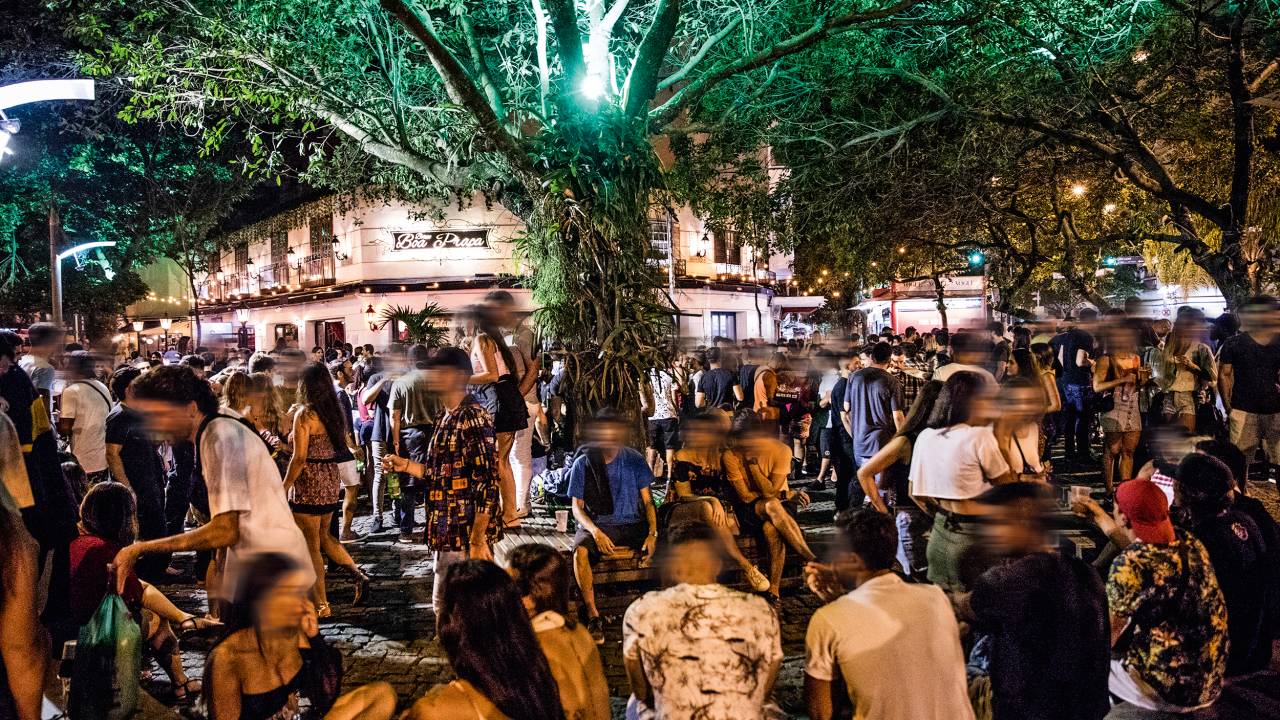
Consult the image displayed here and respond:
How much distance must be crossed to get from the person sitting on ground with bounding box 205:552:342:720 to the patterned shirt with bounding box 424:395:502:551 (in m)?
1.92

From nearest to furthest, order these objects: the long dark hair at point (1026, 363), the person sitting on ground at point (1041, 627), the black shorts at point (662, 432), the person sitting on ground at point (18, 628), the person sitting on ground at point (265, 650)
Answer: the person sitting on ground at point (18, 628) < the person sitting on ground at point (265, 650) < the person sitting on ground at point (1041, 627) < the long dark hair at point (1026, 363) < the black shorts at point (662, 432)

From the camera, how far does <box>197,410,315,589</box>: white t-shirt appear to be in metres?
3.53

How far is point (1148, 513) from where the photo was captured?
372 centimetres

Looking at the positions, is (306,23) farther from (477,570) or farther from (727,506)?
(477,570)

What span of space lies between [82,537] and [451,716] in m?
2.81

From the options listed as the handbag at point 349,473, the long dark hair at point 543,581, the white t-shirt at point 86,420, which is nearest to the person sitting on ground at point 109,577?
the long dark hair at point 543,581

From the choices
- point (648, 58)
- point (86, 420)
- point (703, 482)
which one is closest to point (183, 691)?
point (703, 482)

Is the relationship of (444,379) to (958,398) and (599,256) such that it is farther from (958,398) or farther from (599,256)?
(958,398)

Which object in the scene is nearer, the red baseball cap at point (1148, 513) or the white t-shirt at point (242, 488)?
the white t-shirt at point (242, 488)

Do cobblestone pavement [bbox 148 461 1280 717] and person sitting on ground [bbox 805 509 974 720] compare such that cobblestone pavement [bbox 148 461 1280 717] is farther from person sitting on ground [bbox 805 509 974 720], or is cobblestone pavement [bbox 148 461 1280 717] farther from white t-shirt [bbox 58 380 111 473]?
person sitting on ground [bbox 805 509 974 720]

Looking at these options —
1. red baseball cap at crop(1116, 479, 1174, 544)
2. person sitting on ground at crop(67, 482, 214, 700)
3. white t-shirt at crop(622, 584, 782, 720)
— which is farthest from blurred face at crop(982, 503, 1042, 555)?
person sitting on ground at crop(67, 482, 214, 700)

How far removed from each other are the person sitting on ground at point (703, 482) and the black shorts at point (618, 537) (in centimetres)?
21

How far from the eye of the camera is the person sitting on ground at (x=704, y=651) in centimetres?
271

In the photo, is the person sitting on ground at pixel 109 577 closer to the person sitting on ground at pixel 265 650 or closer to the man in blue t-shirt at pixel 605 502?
the person sitting on ground at pixel 265 650
